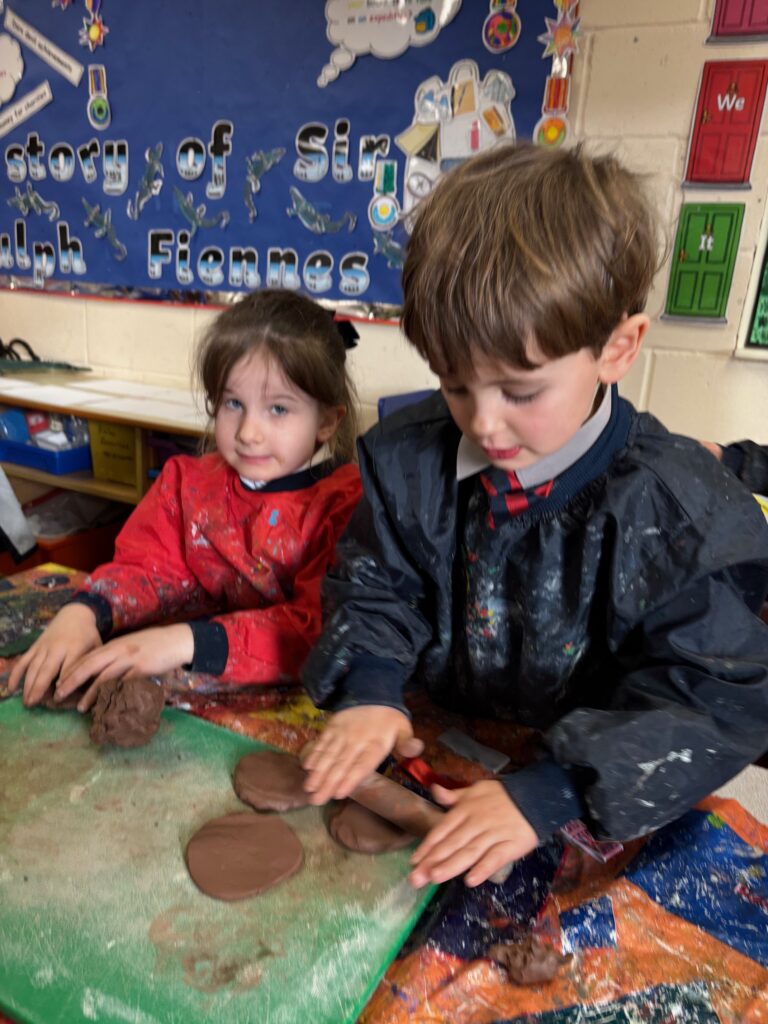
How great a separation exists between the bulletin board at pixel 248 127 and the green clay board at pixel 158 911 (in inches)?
65.1

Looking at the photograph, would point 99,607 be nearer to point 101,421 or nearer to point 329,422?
point 329,422

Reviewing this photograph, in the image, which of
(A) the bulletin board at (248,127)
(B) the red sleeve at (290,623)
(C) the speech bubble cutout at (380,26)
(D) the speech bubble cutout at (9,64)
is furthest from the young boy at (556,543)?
(D) the speech bubble cutout at (9,64)

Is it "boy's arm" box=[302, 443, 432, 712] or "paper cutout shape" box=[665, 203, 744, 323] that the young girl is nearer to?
"boy's arm" box=[302, 443, 432, 712]

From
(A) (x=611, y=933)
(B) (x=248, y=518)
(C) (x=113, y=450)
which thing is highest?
(B) (x=248, y=518)

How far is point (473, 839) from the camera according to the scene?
0.63 meters

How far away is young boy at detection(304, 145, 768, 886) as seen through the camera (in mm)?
657

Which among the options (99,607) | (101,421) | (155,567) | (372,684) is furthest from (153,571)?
(101,421)

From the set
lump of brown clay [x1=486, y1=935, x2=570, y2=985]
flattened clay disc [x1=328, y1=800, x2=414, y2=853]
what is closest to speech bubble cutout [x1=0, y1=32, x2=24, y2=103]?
flattened clay disc [x1=328, y1=800, x2=414, y2=853]

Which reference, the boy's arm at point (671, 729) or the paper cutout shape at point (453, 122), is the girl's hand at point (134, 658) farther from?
the paper cutout shape at point (453, 122)

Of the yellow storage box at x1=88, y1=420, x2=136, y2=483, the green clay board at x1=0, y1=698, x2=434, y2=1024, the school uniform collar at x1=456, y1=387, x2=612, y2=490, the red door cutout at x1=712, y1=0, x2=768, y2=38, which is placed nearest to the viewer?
the green clay board at x1=0, y1=698, x2=434, y2=1024

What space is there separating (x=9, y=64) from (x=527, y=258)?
9.87 feet

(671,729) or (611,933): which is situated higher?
(671,729)

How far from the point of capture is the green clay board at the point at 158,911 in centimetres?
Answer: 52

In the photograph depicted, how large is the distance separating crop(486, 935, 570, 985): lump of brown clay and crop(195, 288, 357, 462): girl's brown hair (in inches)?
30.1
